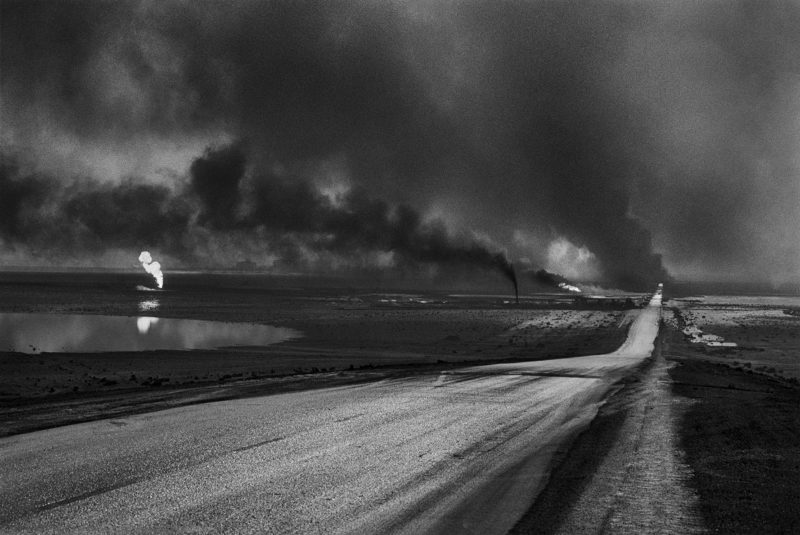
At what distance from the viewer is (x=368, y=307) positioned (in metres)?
85.0

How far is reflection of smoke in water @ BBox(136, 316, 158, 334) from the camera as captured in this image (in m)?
50.1

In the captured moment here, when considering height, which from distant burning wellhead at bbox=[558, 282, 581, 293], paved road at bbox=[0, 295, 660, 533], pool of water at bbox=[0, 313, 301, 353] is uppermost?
distant burning wellhead at bbox=[558, 282, 581, 293]

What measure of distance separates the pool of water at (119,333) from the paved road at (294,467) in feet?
85.2

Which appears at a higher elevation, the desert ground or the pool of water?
the desert ground

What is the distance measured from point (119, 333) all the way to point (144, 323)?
8892mm

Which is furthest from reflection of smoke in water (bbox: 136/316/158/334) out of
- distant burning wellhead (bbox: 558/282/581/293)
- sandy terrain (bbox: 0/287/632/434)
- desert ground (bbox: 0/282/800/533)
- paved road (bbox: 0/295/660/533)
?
distant burning wellhead (bbox: 558/282/581/293)

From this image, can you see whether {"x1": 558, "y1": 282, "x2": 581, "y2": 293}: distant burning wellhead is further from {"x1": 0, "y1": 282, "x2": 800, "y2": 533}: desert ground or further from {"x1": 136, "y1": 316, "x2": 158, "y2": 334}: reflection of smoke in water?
{"x1": 0, "y1": 282, "x2": 800, "y2": 533}: desert ground

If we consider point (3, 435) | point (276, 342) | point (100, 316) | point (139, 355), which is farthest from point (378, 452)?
point (100, 316)

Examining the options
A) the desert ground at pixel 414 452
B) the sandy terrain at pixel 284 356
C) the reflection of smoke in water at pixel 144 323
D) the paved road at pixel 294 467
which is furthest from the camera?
the reflection of smoke in water at pixel 144 323

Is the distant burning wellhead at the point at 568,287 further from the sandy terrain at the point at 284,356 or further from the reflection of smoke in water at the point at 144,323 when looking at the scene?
the reflection of smoke in water at the point at 144,323

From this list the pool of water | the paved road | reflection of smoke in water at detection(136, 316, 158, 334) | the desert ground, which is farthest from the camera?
reflection of smoke in water at detection(136, 316, 158, 334)

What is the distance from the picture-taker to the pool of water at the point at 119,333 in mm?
38719

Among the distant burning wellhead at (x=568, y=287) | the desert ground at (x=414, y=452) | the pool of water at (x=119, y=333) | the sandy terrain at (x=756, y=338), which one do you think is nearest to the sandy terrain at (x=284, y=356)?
the desert ground at (x=414, y=452)

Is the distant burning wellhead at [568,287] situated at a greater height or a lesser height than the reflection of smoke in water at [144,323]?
greater
